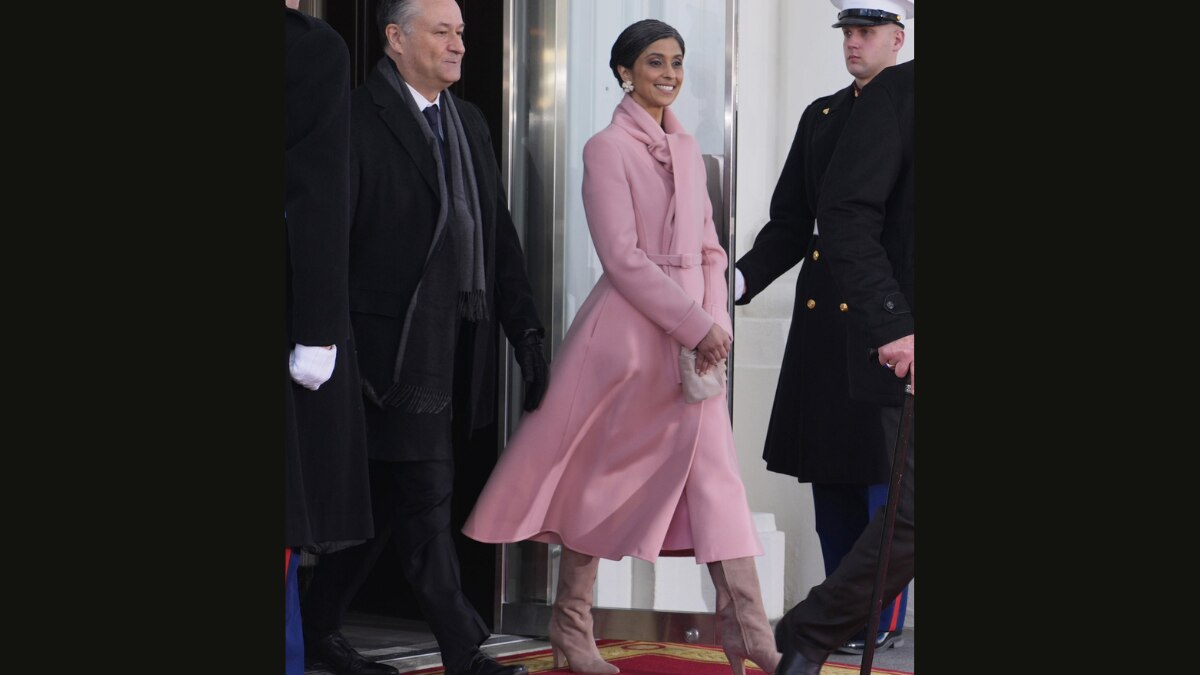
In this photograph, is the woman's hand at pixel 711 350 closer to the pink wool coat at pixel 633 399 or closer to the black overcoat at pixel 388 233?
the pink wool coat at pixel 633 399

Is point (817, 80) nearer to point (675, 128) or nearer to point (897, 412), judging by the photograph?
point (675, 128)

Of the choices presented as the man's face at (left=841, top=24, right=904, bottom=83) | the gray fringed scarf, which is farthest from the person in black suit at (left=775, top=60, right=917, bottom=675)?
the gray fringed scarf

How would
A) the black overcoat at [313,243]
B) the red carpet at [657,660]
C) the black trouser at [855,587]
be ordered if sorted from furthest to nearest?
the red carpet at [657,660]
the black trouser at [855,587]
the black overcoat at [313,243]

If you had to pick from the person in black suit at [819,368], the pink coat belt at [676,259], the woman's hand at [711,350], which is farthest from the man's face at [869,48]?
the woman's hand at [711,350]

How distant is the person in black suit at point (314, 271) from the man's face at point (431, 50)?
2.87 feet

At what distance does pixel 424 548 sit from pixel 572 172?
1276 mm

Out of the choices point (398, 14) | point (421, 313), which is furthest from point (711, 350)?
point (398, 14)

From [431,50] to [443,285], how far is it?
60 centimetres

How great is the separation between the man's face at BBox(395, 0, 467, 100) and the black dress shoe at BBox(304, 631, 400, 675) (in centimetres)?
139

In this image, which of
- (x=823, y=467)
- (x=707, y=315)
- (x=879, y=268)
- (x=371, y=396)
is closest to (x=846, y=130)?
(x=879, y=268)

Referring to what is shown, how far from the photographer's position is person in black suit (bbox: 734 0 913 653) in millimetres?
4066

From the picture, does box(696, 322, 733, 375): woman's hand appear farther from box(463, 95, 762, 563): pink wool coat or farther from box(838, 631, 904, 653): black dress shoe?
box(838, 631, 904, 653): black dress shoe

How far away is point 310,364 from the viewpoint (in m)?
3.14

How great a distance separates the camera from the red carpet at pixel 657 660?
4.19 metres
